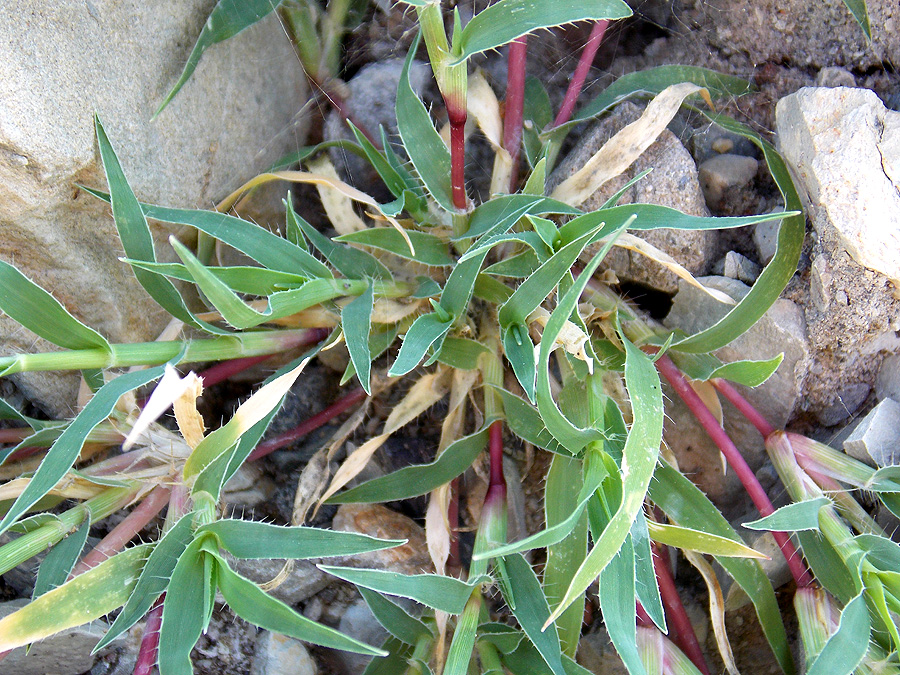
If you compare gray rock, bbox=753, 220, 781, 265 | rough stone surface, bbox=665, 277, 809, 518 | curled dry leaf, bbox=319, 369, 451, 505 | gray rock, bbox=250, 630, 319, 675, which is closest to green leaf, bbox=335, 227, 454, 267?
curled dry leaf, bbox=319, 369, 451, 505

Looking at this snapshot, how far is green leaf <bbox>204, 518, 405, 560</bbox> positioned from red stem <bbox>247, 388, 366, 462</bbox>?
0.37 metres

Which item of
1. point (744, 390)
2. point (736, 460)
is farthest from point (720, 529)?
point (744, 390)

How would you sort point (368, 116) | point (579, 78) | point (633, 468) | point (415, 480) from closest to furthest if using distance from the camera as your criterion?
point (633, 468) → point (415, 480) → point (579, 78) → point (368, 116)

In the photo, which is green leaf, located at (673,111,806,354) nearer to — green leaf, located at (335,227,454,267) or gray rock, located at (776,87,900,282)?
gray rock, located at (776,87,900,282)

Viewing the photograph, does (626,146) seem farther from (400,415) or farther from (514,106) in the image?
(400,415)

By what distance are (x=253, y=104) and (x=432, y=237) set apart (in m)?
0.46

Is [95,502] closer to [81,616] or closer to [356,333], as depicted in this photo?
[81,616]

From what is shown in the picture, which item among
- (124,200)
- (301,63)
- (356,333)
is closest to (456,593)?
(356,333)

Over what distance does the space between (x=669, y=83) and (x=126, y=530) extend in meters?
1.16

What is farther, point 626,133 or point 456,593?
point 626,133

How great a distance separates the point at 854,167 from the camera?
105 centimetres

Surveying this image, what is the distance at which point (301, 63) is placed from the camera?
1.42 meters

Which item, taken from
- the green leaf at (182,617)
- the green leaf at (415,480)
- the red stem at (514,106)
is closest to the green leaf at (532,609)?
the green leaf at (415,480)

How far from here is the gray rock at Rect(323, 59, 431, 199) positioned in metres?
1.43
